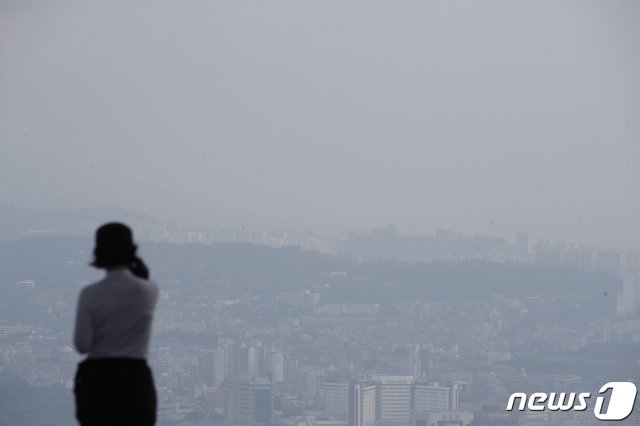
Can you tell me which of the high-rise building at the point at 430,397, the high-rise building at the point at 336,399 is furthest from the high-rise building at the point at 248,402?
the high-rise building at the point at 430,397

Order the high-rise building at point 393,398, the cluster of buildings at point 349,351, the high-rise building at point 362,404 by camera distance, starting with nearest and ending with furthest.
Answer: the cluster of buildings at point 349,351
the high-rise building at point 362,404
the high-rise building at point 393,398

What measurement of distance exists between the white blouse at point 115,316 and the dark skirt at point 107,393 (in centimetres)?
3

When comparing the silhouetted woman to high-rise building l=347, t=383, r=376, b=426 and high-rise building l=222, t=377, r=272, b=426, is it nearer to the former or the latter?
high-rise building l=222, t=377, r=272, b=426

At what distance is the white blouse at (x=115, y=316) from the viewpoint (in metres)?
2.79

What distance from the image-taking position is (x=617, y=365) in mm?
40844

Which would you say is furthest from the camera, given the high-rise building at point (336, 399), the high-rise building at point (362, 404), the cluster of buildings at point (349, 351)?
the high-rise building at point (336, 399)

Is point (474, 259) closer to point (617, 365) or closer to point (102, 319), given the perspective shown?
point (617, 365)

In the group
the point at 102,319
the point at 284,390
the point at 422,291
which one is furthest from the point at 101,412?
the point at 422,291

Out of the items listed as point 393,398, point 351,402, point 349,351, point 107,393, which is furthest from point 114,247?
point 349,351

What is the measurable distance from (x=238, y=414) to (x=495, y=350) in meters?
13.4

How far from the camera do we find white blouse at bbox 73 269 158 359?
279 centimetres

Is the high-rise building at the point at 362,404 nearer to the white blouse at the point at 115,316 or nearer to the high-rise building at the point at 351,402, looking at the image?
the high-rise building at the point at 351,402

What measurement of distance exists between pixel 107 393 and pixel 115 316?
20 centimetres

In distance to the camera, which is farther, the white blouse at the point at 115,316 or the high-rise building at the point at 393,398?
the high-rise building at the point at 393,398
